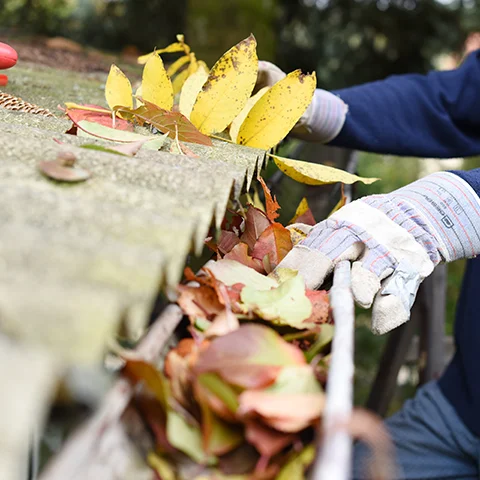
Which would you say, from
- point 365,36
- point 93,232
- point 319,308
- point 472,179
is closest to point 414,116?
point 472,179

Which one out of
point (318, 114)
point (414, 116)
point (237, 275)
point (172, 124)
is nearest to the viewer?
point (237, 275)

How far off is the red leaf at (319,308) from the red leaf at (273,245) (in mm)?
166

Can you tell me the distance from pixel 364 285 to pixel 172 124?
0.44m

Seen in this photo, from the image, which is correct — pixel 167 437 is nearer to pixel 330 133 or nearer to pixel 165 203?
pixel 165 203

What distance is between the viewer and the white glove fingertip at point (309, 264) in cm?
93

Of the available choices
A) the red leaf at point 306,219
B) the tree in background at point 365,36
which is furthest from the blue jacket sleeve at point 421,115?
the tree in background at point 365,36

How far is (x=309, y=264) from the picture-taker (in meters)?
0.93

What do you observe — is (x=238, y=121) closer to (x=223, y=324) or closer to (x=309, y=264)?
(x=309, y=264)

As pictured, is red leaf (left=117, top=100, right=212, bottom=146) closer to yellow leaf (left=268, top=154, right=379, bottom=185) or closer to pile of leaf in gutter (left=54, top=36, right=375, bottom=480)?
pile of leaf in gutter (left=54, top=36, right=375, bottom=480)

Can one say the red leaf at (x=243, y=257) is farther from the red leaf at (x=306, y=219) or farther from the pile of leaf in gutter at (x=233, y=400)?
the red leaf at (x=306, y=219)

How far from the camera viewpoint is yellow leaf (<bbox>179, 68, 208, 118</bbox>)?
1190 millimetres

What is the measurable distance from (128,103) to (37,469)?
2.17 feet

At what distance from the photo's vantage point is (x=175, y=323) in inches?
27.2

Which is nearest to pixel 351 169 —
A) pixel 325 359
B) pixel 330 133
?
pixel 330 133
